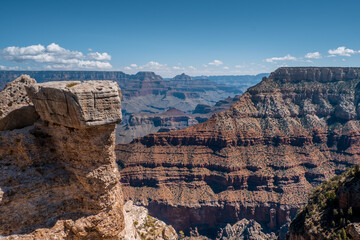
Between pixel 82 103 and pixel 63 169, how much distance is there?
6237mm

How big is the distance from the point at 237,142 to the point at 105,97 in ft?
251

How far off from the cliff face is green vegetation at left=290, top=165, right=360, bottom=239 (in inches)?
1551

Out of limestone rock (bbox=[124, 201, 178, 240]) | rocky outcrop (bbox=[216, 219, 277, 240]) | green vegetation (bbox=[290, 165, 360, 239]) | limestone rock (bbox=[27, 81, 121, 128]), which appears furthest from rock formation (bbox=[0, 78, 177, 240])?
rocky outcrop (bbox=[216, 219, 277, 240])

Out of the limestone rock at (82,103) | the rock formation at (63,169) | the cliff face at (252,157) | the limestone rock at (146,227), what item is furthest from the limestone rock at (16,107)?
the cliff face at (252,157)

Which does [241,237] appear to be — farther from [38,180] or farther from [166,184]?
[38,180]

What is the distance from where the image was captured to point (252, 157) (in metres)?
83.5

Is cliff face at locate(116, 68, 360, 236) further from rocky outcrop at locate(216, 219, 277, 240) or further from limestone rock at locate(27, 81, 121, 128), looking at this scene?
limestone rock at locate(27, 81, 121, 128)

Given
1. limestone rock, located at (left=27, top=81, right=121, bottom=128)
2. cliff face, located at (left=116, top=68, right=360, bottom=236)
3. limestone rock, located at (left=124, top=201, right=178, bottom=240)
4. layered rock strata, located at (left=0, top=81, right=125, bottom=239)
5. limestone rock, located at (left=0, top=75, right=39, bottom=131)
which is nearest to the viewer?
limestone rock, located at (left=27, top=81, right=121, bottom=128)

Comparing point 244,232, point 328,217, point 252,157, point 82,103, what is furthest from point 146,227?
point 252,157

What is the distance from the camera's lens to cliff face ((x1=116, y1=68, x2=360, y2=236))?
73.6 m

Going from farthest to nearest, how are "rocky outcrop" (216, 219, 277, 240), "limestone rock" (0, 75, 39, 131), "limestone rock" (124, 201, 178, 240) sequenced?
"rocky outcrop" (216, 219, 277, 240)
"limestone rock" (124, 201, 178, 240)
"limestone rock" (0, 75, 39, 131)

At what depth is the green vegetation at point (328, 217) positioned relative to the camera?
1139 inches

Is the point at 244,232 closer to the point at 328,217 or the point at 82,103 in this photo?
the point at 328,217

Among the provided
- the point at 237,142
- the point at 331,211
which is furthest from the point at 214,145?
the point at 331,211
